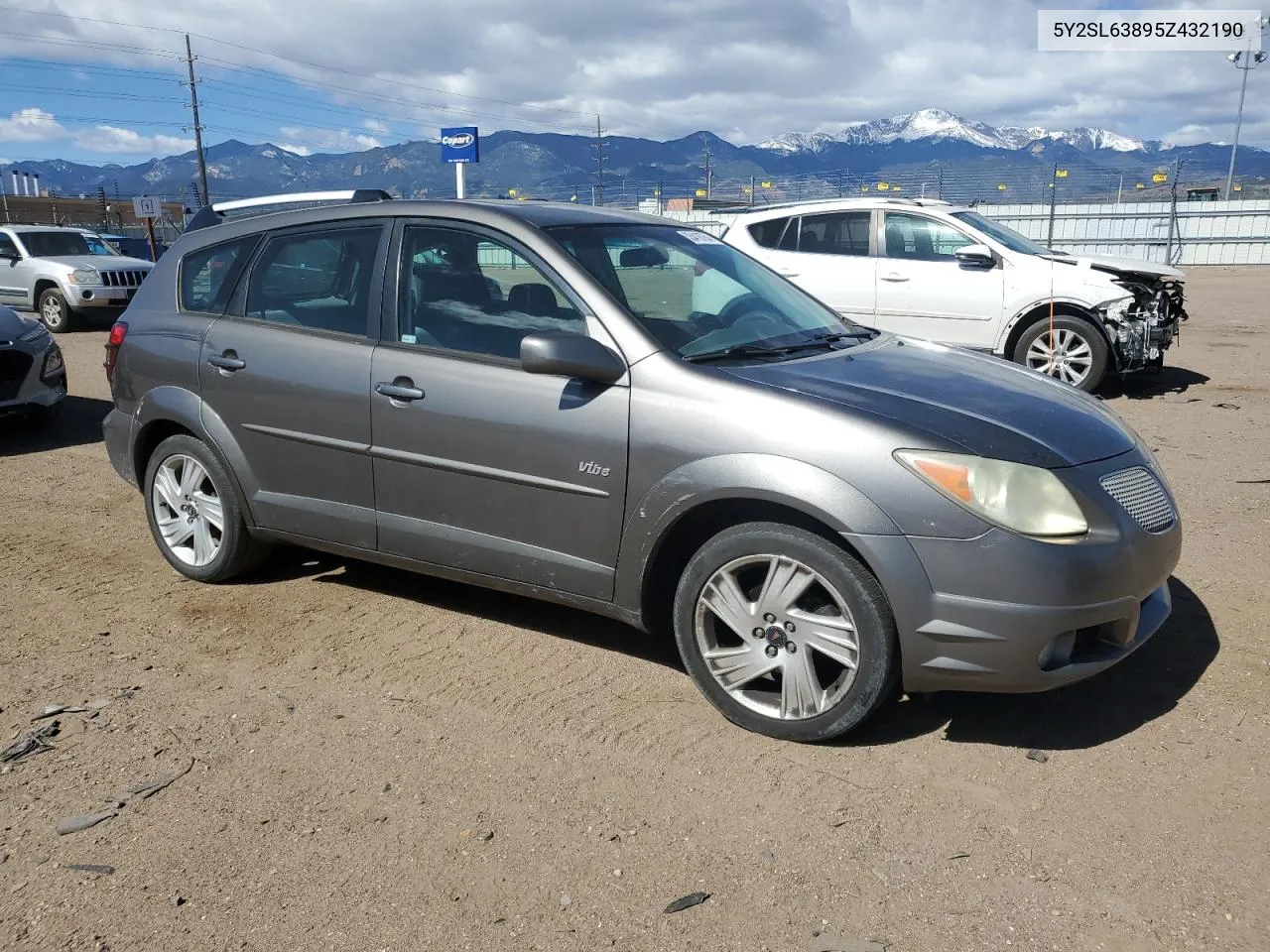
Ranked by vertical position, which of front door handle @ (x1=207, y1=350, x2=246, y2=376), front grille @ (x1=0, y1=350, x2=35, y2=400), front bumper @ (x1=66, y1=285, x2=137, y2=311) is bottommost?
front grille @ (x1=0, y1=350, x2=35, y2=400)

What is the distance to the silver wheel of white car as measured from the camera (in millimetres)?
4805

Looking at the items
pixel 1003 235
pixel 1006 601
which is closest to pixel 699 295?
pixel 1006 601

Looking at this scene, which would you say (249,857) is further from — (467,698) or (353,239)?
(353,239)

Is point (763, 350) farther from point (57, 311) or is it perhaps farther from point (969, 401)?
point (57, 311)

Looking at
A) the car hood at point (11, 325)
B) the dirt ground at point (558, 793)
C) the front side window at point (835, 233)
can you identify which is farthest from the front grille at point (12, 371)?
the front side window at point (835, 233)

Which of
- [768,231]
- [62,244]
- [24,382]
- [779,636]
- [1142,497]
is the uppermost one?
[768,231]

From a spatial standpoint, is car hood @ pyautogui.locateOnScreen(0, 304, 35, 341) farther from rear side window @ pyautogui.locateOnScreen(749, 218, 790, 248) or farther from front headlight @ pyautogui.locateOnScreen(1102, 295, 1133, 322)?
front headlight @ pyautogui.locateOnScreen(1102, 295, 1133, 322)

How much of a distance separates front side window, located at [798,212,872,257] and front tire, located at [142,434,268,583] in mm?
7150

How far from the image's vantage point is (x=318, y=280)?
4477 millimetres

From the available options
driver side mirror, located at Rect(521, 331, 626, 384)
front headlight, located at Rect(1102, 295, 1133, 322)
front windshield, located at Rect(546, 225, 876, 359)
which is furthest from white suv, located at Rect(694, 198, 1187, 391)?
driver side mirror, located at Rect(521, 331, 626, 384)

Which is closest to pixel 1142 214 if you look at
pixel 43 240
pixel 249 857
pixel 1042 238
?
pixel 1042 238

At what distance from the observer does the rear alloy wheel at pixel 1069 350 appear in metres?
9.58

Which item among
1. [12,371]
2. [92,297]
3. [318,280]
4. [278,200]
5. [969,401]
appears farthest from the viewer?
[92,297]

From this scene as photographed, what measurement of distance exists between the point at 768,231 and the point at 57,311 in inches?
469
